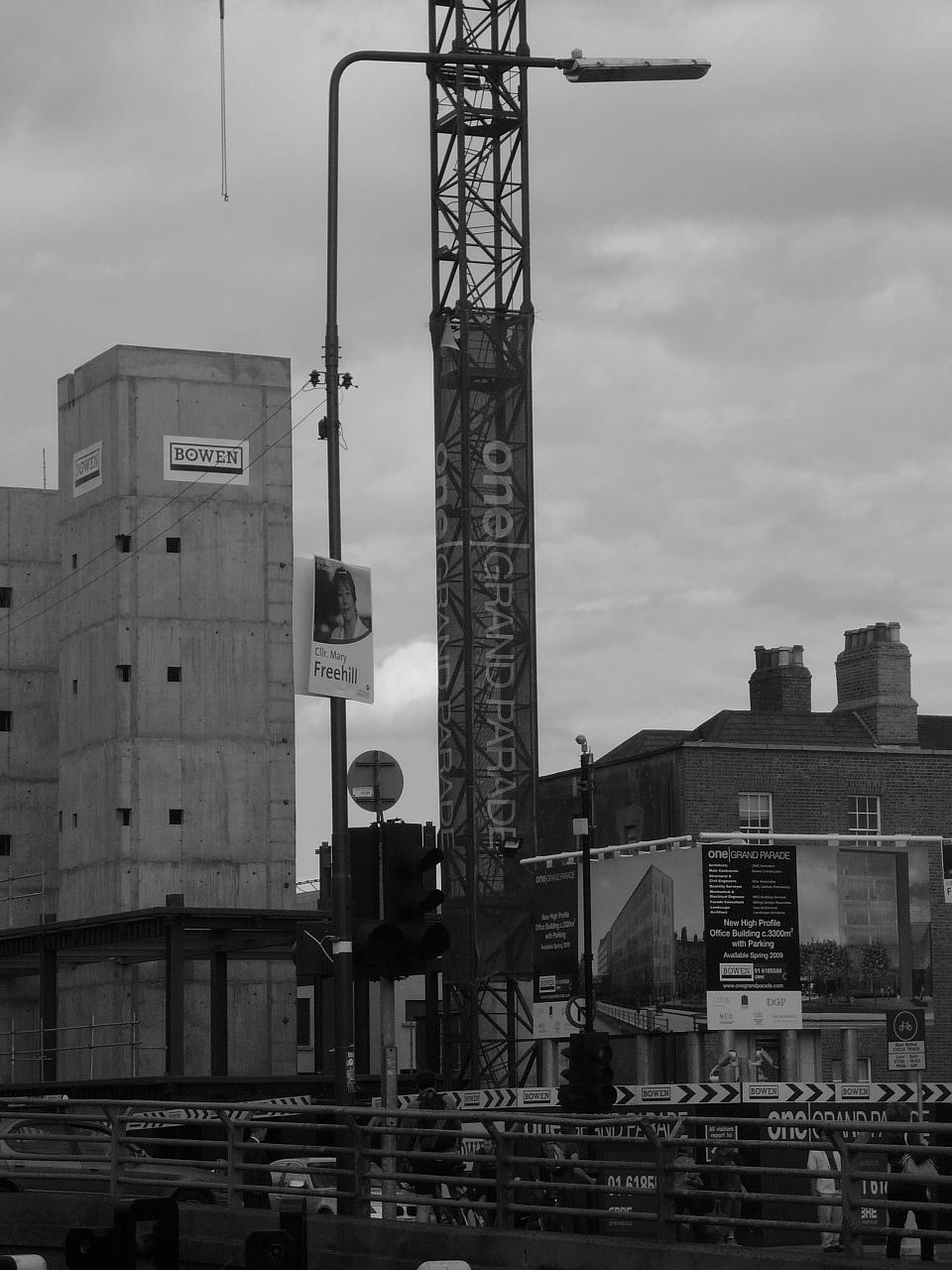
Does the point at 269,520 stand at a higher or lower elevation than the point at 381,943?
higher

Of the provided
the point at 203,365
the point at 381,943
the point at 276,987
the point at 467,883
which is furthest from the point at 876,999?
the point at 381,943

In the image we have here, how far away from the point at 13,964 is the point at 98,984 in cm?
477

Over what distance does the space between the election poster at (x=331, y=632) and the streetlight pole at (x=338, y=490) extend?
509 millimetres

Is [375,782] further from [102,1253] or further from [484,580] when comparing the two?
[484,580]

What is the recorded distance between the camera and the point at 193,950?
5919 centimetres

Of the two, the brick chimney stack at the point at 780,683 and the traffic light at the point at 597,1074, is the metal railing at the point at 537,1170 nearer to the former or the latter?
the traffic light at the point at 597,1074

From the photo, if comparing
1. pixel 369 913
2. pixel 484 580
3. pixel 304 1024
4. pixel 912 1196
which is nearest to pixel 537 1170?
pixel 912 1196

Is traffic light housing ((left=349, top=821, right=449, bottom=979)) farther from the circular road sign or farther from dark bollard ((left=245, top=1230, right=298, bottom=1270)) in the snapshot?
dark bollard ((left=245, top=1230, right=298, bottom=1270))

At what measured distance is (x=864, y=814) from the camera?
64.2 metres

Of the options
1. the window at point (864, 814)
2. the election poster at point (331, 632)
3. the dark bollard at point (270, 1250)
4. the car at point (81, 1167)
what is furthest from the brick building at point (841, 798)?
the dark bollard at point (270, 1250)

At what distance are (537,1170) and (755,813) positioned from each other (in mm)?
39867

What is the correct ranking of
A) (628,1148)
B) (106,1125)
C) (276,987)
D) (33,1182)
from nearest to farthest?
(106,1125)
(33,1182)
(628,1148)
(276,987)

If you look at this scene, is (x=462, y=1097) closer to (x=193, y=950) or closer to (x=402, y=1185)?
(x=402, y=1185)

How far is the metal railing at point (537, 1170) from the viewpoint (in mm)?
15914
